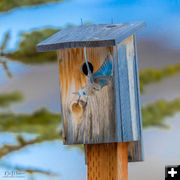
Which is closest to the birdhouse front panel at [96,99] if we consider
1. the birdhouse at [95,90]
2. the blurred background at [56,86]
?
the birdhouse at [95,90]

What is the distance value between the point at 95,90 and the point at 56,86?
540 centimetres

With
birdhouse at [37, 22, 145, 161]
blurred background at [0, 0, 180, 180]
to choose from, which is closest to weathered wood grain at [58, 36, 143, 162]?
birdhouse at [37, 22, 145, 161]

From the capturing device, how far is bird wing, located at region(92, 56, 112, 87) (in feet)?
6.50

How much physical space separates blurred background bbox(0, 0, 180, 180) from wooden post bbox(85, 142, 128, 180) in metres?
4.06

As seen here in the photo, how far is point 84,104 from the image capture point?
2006 mm

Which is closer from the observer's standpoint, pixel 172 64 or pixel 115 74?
pixel 115 74

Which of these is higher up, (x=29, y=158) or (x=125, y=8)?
(x=125, y=8)

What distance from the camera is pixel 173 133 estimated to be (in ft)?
23.7

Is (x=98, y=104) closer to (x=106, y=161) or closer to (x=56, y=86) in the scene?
(x=106, y=161)

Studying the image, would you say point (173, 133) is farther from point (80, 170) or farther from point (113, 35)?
point (113, 35)

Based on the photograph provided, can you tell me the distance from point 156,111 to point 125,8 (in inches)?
70.7

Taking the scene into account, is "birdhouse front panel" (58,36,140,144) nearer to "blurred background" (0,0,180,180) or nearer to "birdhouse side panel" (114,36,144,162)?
"birdhouse side panel" (114,36,144,162)

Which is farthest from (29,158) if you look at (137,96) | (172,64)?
(137,96)

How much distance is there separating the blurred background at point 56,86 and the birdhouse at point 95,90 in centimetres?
403
